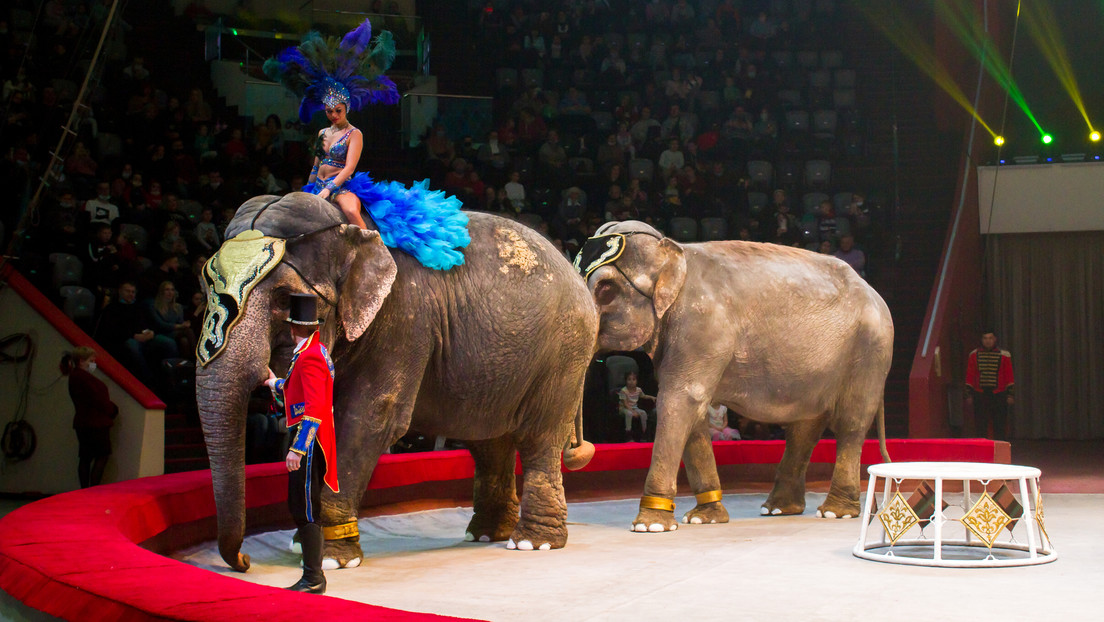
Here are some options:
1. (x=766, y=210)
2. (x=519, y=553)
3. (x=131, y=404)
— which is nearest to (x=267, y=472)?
(x=519, y=553)

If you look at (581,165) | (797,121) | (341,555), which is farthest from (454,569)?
(797,121)

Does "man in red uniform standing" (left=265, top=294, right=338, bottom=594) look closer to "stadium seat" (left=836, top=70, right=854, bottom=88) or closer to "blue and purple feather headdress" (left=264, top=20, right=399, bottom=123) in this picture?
"blue and purple feather headdress" (left=264, top=20, right=399, bottom=123)

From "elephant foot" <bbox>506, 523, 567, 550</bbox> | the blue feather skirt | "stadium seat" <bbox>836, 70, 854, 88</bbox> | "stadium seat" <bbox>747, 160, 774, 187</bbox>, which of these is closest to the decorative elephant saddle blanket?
the blue feather skirt

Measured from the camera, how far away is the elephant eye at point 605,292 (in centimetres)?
783

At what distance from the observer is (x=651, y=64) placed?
20.1m

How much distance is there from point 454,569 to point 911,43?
15.5m

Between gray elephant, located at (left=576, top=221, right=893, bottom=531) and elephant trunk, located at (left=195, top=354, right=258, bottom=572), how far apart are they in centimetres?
305

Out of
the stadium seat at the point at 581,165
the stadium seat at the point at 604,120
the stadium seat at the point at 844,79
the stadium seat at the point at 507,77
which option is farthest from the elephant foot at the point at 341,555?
the stadium seat at the point at 844,79

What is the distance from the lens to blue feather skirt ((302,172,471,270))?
6191 mm

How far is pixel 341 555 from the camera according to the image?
5.78 meters

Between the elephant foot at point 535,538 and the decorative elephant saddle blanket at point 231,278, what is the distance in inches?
87.7

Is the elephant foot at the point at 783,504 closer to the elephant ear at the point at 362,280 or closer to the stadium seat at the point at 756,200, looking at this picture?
the elephant ear at the point at 362,280

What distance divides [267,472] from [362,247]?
1865 millimetres

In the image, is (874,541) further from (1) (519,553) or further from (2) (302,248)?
(2) (302,248)
